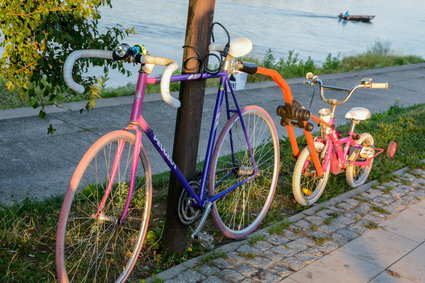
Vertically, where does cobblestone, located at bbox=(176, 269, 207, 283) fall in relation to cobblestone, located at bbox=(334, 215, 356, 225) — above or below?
below

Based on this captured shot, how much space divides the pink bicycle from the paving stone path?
15 centimetres

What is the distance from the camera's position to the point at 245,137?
14.2 ft

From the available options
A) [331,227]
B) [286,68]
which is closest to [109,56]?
[331,227]

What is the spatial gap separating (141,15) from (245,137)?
23526 mm

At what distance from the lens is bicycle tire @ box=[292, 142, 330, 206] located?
4934 mm

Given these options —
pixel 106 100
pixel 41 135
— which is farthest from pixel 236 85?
pixel 106 100

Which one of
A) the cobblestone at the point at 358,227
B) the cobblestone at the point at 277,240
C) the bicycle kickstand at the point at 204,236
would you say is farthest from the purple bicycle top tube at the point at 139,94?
the cobblestone at the point at 358,227

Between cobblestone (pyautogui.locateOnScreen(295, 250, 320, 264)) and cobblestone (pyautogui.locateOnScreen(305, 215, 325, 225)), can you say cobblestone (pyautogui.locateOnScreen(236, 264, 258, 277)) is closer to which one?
cobblestone (pyautogui.locateOnScreen(295, 250, 320, 264))

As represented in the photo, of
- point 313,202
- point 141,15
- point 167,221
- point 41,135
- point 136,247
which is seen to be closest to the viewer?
point 136,247

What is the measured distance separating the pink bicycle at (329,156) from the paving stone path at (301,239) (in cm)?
15

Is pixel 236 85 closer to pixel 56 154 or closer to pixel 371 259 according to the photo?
pixel 371 259

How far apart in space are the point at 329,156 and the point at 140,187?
1.96 m

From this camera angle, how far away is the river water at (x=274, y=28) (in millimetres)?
22398

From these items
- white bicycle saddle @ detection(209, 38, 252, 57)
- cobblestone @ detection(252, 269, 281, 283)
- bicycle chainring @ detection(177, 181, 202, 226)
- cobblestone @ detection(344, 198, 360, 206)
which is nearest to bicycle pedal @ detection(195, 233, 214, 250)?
bicycle chainring @ detection(177, 181, 202, 226)
